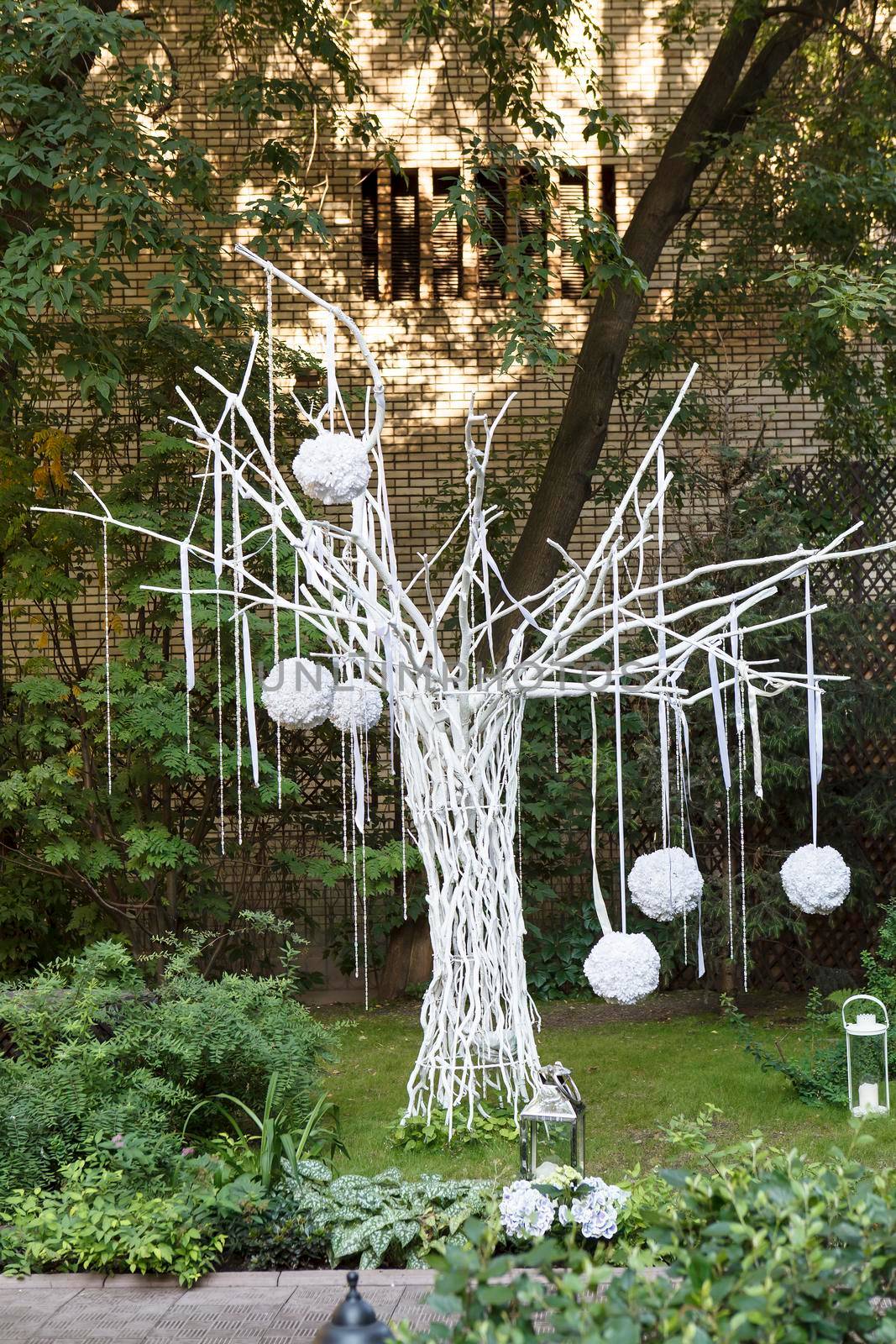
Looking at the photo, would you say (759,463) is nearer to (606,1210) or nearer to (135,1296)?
(606,1210)

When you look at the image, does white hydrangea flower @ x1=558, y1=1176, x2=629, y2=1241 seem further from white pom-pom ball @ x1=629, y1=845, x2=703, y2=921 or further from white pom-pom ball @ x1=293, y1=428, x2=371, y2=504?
white pom-pom ball @ x1=293, y1=428, x2=371, y2=504

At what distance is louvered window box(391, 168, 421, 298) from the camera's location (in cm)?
922

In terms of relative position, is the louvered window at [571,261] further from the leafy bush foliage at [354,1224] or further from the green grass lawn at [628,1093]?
the leafy bush foliage at [354,1224]

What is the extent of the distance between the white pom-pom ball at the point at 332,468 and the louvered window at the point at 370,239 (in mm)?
5979

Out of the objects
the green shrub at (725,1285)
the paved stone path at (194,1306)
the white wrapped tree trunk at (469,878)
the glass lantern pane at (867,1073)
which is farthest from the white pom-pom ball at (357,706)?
the glass lantern pane at (867,1073)

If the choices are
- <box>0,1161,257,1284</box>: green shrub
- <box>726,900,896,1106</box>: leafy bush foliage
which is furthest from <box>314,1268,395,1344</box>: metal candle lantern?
<box>726,900,896,1106</box>: leafy bush foliage

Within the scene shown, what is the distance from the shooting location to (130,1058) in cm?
427

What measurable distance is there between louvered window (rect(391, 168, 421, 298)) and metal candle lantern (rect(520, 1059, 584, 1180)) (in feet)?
21.4

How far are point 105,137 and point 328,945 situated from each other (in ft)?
15.8

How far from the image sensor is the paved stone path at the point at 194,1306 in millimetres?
3133

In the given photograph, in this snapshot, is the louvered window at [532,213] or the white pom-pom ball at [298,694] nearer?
the white pom-pom ball at [298,694]

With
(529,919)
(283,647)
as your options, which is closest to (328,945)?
(529,919)

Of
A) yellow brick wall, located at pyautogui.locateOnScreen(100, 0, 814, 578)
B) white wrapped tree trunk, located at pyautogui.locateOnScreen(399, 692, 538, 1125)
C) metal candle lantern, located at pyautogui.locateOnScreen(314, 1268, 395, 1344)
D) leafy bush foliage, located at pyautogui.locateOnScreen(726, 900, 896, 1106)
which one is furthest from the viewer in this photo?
yellow brick wall, located at pyautogui.locateOnScreen(100, 0, 814, 578)

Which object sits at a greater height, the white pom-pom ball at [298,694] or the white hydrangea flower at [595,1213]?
the white pom-pom ball at [298,694]
